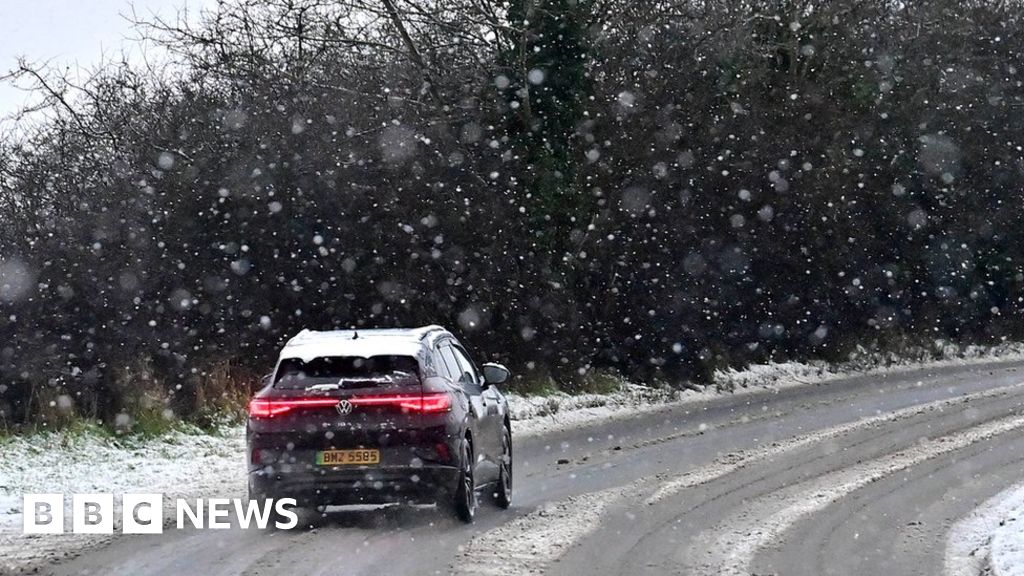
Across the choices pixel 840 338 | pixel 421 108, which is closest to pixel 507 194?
pixel 421 108

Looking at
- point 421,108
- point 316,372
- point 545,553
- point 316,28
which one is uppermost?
point 316,28

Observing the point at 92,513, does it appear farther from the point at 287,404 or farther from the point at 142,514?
the point at 287,404

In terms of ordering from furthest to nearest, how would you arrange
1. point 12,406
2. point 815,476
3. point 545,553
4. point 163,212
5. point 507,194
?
1. point 507,194
2. point 163,212
3. point 12,406
4. point 815,476
5. point 545,553

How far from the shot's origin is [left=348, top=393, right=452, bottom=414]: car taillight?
37.7 ft

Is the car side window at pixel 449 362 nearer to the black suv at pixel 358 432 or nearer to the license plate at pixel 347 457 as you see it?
the black suv at pixel 358 432

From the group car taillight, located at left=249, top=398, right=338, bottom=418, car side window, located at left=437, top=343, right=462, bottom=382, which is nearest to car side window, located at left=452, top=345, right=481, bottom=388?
car side window, located at left=437, top=343, right=462, bottom=382

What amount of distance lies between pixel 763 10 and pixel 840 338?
8857mm

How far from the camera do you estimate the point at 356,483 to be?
1137 centimetres

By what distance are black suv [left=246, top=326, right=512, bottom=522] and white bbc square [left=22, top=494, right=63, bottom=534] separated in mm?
1773

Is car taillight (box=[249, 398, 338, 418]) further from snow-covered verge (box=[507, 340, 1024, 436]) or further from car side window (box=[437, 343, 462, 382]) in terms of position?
snow-covered verge (box=[507, 340, 1024, 436])

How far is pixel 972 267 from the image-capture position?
46688 mm

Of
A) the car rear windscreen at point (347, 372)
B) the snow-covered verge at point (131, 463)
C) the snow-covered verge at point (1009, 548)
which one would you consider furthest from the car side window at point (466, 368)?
the snow-covered verge at point (1009, 548)

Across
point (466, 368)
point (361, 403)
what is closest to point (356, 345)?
point (361, 403)

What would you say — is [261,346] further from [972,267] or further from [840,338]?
[972,267]
